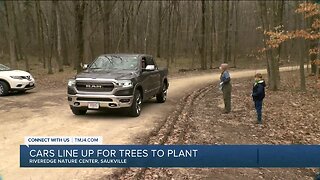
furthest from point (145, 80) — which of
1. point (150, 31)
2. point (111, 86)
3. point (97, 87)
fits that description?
point (150, 31)

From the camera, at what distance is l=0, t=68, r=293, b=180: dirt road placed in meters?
6.08

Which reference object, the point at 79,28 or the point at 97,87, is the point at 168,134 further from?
the point at 79,28

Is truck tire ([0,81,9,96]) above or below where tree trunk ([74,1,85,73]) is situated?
below

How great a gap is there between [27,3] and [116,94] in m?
35.2

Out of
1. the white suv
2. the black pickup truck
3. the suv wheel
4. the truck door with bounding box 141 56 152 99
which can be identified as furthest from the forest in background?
the suv wheel

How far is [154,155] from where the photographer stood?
413 centimetres

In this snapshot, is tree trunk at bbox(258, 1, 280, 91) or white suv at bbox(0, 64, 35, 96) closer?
white suv at bbox(0, 64, 35, 96)

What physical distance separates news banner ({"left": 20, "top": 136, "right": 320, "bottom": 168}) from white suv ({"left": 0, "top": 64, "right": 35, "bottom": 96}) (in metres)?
12.5

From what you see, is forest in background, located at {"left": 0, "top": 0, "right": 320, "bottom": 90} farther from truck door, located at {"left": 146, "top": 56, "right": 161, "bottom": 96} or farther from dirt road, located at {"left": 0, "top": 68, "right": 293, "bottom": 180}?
dirt road, located at {"left": 0, "top": 68, "right": 293, "bottom": 180}

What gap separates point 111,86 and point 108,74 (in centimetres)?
64

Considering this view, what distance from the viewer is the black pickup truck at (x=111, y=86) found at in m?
10.5

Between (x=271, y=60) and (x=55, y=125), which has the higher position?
(x=271, y=60)

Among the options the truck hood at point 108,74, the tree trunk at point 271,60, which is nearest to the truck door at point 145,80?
the truck hood at point 108,74

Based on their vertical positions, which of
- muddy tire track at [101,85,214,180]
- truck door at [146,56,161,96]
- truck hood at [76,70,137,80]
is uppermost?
truck hood at [76,70,137,80]
